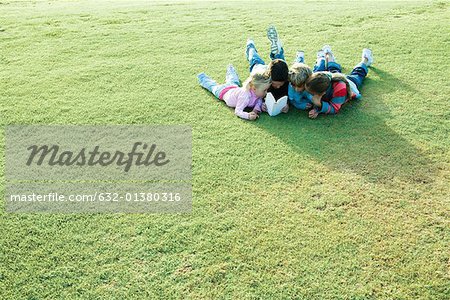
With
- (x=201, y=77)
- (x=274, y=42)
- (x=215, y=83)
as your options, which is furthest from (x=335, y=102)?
(x=201, y=77)

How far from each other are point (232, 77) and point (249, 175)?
1793 millimetres

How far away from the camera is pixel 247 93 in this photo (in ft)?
15.9

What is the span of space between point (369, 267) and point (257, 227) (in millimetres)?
859

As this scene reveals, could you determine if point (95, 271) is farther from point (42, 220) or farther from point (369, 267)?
point (369, 267)

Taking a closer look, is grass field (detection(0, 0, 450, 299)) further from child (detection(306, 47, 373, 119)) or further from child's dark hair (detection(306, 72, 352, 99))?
child's dark hair (detection(306, 72, 352, 99))

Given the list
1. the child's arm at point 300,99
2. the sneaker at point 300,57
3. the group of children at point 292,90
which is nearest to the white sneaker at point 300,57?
the sneaker at point 300,57

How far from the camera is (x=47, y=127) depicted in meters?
4.64

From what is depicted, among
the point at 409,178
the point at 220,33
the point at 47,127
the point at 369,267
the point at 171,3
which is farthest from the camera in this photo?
the point at 171,3

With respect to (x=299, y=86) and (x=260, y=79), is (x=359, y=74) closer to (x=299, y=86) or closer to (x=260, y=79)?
(x=299, y=86)

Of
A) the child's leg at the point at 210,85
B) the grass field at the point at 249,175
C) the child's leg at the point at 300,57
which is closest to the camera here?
the grass field at the point at 249,175

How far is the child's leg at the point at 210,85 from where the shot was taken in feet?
16.8

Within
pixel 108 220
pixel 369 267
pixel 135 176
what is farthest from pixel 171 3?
pixel 369 267

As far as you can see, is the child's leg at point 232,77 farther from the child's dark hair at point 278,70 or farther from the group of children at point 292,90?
the child's dark hair at point 278,70

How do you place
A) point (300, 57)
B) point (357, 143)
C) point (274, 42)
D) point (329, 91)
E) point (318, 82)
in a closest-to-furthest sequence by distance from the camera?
point (357, 143)
point (318, 82)
point (329, 91)
point (274, 42)
point (300, 57)
